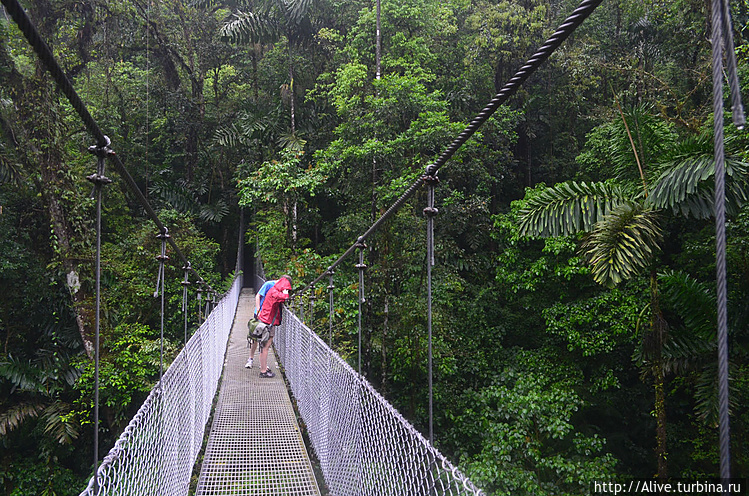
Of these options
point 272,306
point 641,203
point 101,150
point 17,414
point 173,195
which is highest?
point 173,195

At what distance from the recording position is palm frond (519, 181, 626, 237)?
4141 mm

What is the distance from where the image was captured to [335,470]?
2062 millimetres

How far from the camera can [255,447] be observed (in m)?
2.61

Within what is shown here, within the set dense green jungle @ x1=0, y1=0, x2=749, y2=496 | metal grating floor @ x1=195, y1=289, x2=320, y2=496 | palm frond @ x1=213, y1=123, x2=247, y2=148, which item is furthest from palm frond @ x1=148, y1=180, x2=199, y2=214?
metal grating floor @ x1=195, y1=289, x2=320, y2=496

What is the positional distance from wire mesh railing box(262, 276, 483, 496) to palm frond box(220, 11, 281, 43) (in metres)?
7.68

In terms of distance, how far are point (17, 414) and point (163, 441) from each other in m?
6.73

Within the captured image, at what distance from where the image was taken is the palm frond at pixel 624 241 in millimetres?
3506

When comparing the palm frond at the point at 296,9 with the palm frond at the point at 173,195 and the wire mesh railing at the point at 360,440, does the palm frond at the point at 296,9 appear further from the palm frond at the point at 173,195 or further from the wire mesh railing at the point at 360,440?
the wire mesh railing at the point at 360,440

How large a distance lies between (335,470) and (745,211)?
4768 mm

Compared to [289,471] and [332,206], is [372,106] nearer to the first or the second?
[332,206]

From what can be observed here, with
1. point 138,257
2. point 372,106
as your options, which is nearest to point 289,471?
point 372,106

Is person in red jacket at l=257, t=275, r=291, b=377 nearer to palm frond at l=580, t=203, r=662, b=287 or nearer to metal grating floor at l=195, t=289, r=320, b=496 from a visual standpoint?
metal grating floor at l=195, t=289, r=320, b=496

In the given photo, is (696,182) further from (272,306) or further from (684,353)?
(272,306)

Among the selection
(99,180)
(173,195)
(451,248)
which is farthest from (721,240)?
(173,195)
